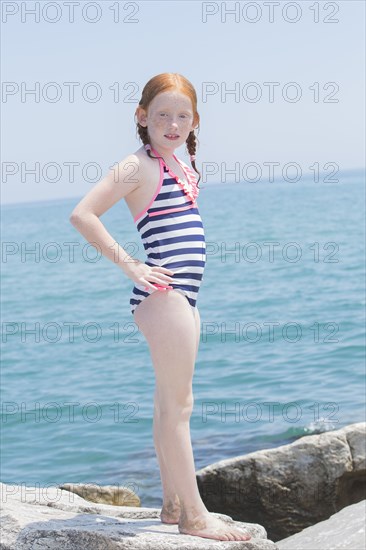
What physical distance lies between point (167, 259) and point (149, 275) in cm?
13

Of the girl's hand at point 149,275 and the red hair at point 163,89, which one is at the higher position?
the red hair at point 163,89

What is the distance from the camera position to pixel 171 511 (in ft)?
14.4

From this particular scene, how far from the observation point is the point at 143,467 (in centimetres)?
909

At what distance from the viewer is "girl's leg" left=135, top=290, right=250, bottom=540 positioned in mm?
4105

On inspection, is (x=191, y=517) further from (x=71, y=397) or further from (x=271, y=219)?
(x=271, y=219)

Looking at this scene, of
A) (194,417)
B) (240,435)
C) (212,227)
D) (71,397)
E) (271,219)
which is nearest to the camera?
(240,435)

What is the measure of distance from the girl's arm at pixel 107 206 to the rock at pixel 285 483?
8.10ft

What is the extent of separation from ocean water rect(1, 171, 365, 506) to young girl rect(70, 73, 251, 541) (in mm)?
4025

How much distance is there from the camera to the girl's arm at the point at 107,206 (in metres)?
4.04

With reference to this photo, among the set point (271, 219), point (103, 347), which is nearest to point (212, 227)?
point (271, 219)

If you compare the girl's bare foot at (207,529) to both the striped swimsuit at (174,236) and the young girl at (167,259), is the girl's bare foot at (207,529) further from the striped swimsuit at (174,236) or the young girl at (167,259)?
the striped swimsuit at (174,236)

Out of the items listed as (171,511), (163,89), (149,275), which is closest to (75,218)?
(149,275)

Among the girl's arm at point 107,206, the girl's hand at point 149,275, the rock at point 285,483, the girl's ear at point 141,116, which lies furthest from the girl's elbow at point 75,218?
the rock at point 285,483

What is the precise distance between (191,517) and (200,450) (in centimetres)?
516
